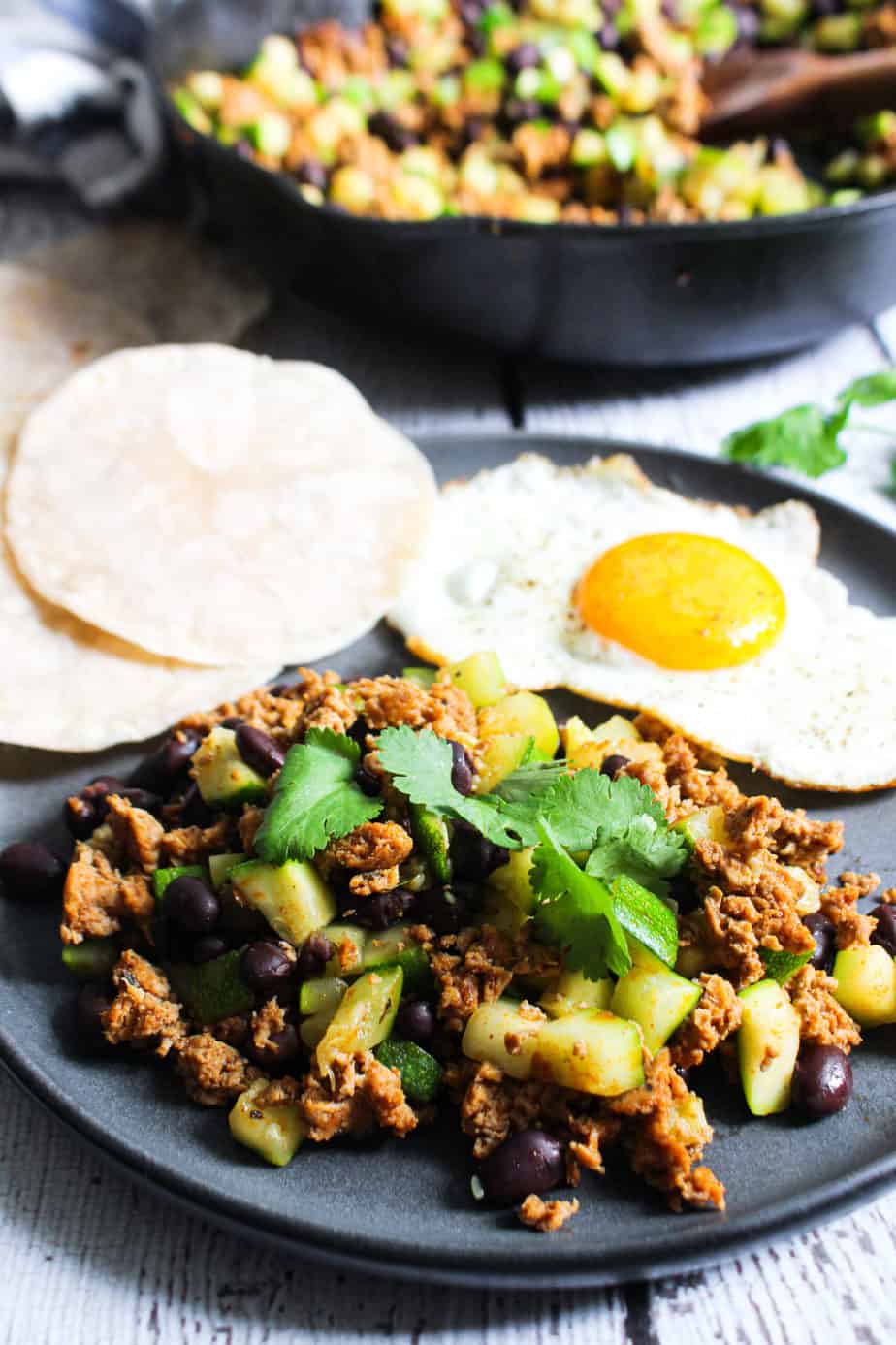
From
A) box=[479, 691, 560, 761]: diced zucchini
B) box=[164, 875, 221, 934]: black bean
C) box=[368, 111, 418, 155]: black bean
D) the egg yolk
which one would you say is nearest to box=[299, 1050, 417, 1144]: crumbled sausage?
box=[164, 875, 221, 934]: black bean

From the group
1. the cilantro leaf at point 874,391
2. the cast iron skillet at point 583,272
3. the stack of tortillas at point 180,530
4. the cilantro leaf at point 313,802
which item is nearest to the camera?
the cilantro leaf at point 313,802

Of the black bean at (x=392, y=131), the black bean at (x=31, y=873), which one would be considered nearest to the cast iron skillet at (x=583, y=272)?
the black bean at (x=392, y=131)

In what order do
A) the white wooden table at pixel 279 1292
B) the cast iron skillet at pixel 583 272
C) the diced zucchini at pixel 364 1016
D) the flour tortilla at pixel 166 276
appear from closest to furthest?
A: the white wooden table at pixel 279 1292 → the diced zucchini at pixel 364 1016 → the cast iron skillet at pixel 583 272 → the flour tortilla at pixel 166 276

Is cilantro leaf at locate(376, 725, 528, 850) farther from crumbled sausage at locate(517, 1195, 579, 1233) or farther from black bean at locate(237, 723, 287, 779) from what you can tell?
crumbled sausage at locate(517, 1195, 579, 1233)

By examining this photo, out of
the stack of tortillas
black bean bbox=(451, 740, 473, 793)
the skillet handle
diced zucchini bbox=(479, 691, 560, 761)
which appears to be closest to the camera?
black bean bbox=(451, 740, 473, 793)

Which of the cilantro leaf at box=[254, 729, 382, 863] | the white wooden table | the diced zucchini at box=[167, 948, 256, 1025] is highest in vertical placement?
the cilantro leaf at box=[254, 729, 382, 863]

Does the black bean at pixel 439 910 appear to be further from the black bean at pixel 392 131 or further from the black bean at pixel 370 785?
the black bean at pixel 392 131
